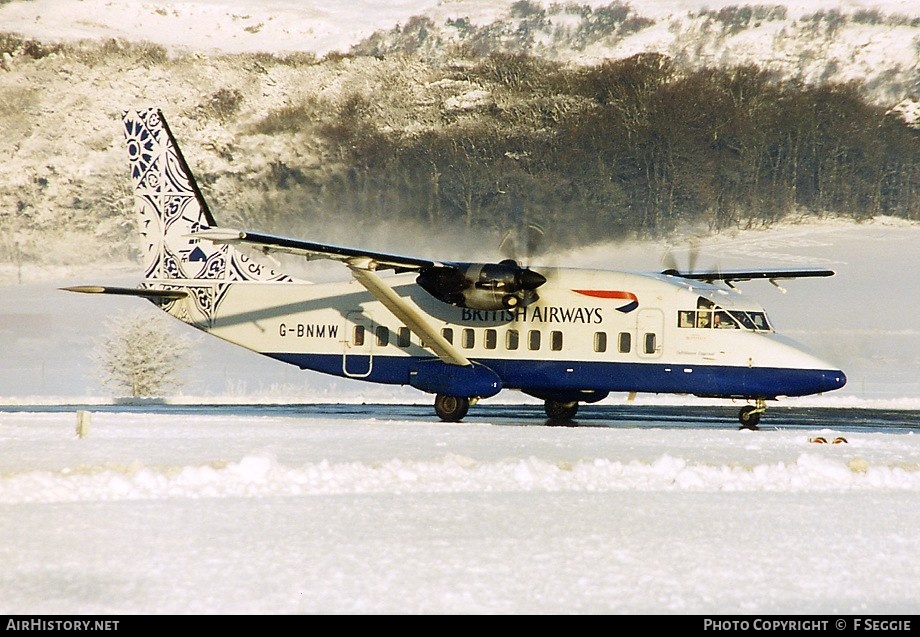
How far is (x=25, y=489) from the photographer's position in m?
11.9

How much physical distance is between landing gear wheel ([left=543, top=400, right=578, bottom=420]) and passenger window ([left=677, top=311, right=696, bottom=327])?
3438 millimetres

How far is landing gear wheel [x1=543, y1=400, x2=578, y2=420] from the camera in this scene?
24297 mm

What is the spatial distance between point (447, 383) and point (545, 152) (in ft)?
124

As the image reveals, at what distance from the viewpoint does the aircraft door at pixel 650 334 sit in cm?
2233

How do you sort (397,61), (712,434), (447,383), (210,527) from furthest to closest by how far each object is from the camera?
1. (397,61)
2. (447,383)
3. (712,434)
4. (210,527)

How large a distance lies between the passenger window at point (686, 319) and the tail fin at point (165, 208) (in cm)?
1046

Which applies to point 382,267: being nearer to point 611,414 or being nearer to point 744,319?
point 744,319

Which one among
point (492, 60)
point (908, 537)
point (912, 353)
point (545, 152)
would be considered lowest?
point (912, 353)

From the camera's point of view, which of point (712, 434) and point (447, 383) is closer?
point (712, 434)

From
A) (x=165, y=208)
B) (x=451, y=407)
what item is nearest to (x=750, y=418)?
(x=451, y=407)

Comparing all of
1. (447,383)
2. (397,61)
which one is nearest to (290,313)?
(447,383)

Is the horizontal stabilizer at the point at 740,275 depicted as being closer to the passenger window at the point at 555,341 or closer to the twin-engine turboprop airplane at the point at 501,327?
the twin-engine turboprop airplane at the point at 501,327

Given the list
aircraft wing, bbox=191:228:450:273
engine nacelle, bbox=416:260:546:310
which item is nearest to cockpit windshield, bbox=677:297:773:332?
engine nacelle, bbox=416:260:546:310

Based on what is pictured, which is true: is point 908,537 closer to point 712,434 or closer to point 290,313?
point 712,434
